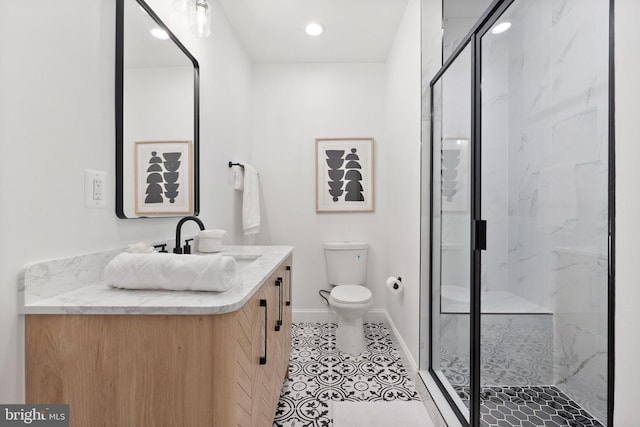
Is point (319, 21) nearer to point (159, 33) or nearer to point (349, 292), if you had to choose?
point (159, 33)

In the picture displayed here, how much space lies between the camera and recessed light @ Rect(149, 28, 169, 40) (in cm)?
141

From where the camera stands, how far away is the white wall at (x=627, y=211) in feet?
2.10

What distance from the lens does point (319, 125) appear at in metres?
3.00

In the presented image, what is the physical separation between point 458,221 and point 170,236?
4.75ft

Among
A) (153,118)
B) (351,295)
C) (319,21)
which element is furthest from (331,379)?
(319,21)

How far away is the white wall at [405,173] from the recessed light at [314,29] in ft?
2.00

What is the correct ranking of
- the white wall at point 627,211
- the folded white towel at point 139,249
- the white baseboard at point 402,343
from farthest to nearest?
the white baseboard at point 402,343, the folded white towel at point 139,249, the white wall at point 627,211

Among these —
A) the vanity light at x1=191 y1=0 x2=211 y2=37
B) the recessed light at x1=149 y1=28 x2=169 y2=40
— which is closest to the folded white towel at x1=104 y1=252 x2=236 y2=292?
the recessed light at x1=149 y1=28 x2=169 y2=40

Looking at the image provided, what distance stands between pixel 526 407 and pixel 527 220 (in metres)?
0.79

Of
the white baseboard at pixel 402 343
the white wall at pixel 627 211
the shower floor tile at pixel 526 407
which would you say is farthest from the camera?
the white baseboard at pixel 402 343

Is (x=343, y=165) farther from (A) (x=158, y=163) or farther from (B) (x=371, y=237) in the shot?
(A) (x=158, y=163)

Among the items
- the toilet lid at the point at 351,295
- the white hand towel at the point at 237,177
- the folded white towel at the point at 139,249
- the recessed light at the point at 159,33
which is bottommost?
the toilet lid at the point at 351,295

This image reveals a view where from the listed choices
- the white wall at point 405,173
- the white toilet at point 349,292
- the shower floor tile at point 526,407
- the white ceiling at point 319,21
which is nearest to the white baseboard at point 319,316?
the white wall at point 405,173

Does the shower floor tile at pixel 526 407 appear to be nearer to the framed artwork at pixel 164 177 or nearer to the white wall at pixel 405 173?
the white wall at pixel 405 173
